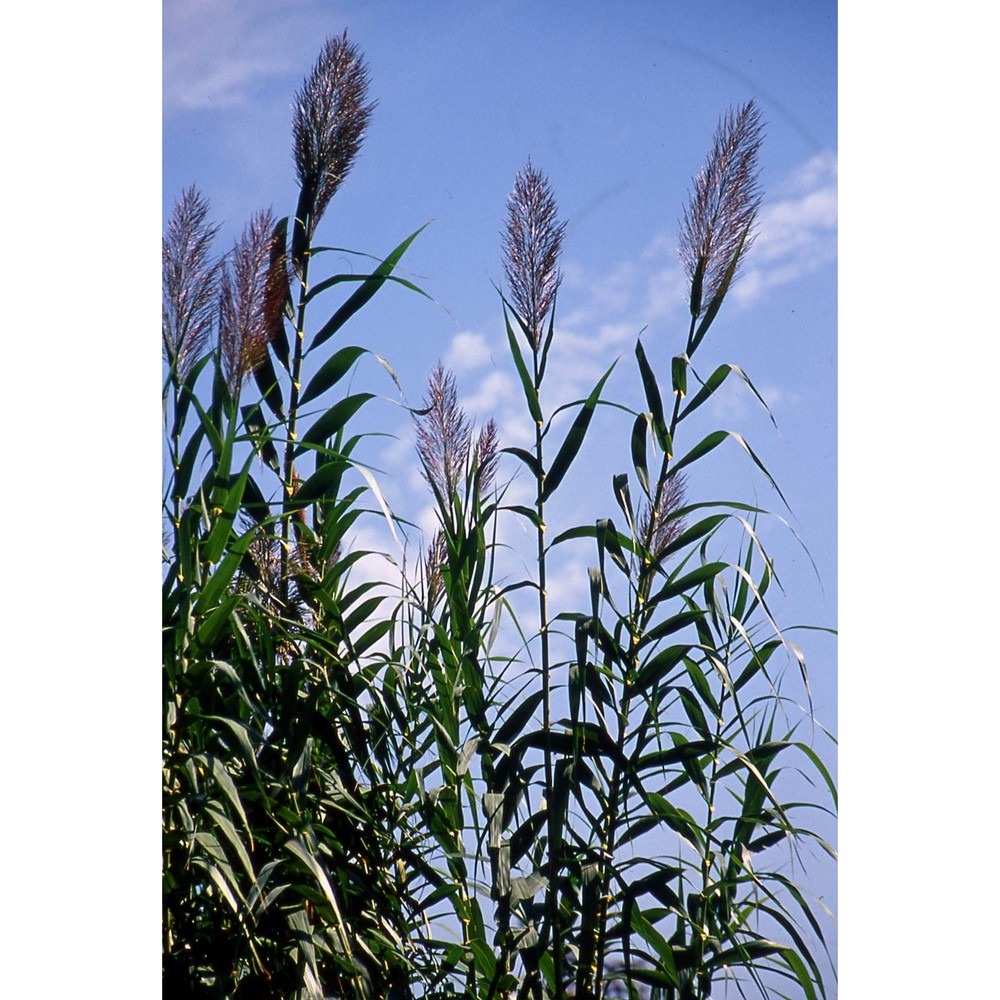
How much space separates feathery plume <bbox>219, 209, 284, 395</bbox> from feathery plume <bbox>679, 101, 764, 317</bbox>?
440 mm

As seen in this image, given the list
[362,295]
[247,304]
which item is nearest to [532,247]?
[362,295]

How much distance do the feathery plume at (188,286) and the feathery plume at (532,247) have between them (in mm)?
312

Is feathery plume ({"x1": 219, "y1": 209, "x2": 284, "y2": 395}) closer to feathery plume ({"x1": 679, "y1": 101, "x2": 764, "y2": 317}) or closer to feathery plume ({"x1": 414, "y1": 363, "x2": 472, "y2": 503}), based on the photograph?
feathery plume ({"x1": 414, "y1": 363, "x2": 472, "y2": 503})

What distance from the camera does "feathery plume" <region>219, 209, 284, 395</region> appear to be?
1.03 metres

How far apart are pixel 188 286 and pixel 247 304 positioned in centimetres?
6

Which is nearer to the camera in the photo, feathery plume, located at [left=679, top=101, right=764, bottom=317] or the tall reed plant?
the tall reed plant

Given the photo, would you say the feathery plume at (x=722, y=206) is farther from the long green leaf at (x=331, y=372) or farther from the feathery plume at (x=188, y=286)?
the feathery plume at (x=188, y=286)

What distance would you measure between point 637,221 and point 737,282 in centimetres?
13

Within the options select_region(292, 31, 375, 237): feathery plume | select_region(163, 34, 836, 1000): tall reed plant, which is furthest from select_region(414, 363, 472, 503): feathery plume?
select_region(292, 31, 375, 237): feathery plume
